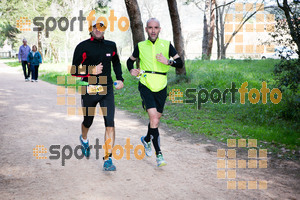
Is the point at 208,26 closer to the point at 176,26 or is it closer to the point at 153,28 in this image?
the point at 176,26

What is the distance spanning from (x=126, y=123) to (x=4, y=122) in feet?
11.0

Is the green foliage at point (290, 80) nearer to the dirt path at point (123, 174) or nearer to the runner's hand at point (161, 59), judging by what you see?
the dirt path at point (123, 174)

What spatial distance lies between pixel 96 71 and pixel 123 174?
1.69 m

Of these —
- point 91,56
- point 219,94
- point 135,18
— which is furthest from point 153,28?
point 135,18

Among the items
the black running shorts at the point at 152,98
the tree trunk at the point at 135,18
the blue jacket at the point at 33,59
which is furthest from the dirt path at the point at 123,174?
the blue jacket at the point at 33,59

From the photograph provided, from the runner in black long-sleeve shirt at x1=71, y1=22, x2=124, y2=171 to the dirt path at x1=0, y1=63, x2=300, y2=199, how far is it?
1.84 ft

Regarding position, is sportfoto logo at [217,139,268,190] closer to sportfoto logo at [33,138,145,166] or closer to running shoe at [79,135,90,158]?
sportfoto logo at [33,138,145,166]

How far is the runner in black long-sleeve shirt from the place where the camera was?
4.99m

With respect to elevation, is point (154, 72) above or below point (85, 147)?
above

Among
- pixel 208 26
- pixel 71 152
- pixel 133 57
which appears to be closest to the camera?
pixel 133 57

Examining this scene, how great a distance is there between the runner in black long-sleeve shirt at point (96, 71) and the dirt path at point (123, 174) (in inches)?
22.1

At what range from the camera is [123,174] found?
5062 mm

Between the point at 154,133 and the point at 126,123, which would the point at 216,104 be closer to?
the point at 126,123

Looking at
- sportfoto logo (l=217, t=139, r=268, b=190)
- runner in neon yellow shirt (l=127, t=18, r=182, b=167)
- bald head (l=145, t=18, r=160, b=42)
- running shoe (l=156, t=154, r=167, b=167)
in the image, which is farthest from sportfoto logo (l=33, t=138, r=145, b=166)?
bald head (l=145, t=18, r=160, b=42)
